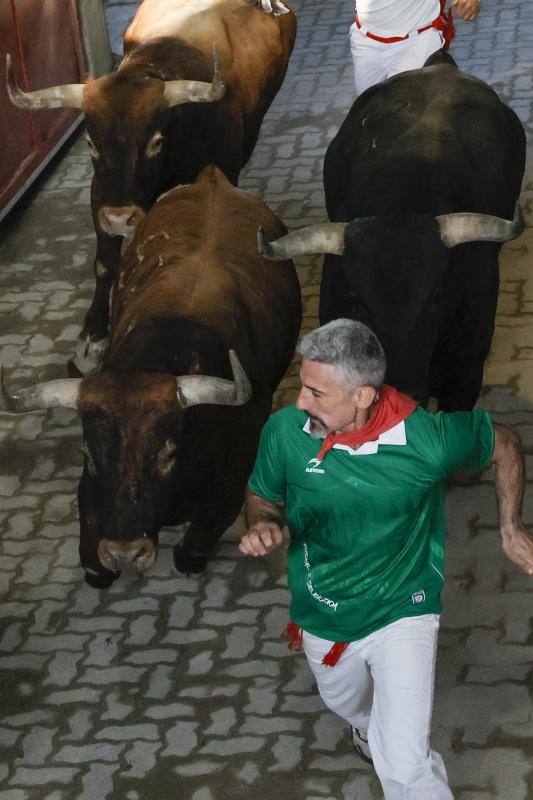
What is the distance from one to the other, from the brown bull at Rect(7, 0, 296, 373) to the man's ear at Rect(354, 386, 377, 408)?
3.79m

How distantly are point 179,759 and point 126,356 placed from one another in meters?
1.93

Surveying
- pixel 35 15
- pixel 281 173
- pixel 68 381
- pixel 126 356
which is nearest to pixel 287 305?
pixel 126 356

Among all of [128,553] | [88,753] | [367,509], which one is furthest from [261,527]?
[88,753]

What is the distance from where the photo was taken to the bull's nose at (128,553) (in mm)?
5531

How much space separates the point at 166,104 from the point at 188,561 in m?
3.13

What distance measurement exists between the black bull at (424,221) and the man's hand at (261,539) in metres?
1.81

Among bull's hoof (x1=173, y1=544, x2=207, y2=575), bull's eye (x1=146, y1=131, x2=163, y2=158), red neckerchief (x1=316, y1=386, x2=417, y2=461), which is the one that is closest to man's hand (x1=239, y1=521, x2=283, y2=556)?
red neckerchief (x1=316, y1=386, x2=417, y2=461)

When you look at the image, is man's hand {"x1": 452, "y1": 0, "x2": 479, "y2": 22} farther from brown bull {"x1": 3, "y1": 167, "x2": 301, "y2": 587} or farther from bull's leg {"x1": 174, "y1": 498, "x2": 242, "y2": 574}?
bull's leg {"x1": 174, "y1": 498, "x2": 242, "y2": 574}

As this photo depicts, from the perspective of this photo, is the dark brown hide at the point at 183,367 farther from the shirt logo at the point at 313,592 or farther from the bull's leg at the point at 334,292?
the shirt logo at the point at 313,592

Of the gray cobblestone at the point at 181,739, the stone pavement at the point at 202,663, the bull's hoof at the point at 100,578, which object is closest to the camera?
the stone pavement at the point at 202,663

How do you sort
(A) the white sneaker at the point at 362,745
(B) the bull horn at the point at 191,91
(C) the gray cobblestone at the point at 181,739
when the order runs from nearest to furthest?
(A) the white sneaker at the point at 362,745, (C) the gray cobblestone at the point at 181,739, (B) the bull horn at the point at 191,91

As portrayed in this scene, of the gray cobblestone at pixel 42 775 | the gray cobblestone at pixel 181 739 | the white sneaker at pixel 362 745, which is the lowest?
the gray cobblestone at pixel 181 739

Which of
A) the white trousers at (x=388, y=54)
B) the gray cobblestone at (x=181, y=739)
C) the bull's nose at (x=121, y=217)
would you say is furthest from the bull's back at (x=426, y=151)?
the gray cobblestone at (x=181, y=739)

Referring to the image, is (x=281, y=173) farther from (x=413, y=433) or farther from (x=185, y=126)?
(x=413, y=433)
